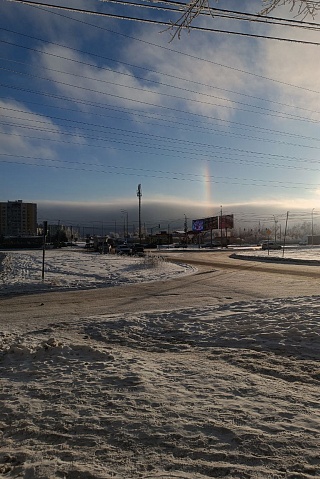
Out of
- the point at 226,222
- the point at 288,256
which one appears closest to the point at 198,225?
the point at 226,222

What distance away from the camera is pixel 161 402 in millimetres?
3979

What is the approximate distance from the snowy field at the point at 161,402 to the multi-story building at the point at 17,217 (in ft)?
586

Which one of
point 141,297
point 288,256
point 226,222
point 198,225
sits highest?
point 226,222

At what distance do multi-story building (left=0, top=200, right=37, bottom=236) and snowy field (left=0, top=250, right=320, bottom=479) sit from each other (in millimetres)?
178477

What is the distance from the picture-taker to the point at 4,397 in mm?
4195

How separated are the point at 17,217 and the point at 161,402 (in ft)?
617

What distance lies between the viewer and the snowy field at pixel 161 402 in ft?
9.52

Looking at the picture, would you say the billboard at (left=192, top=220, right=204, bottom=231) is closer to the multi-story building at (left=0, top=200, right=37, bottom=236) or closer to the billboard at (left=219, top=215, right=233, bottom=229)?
Answer: the billboard at (left=219, top=215, right=233, bottom=229)

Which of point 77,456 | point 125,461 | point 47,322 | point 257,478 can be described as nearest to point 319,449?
point 257,478

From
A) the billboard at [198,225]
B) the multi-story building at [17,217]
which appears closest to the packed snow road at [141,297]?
the billboard at [198,225]

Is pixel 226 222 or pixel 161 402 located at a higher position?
pixel 226 222

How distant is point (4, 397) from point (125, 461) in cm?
195

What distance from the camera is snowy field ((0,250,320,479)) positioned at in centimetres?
290

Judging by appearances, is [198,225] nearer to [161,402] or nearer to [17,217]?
[161,402]
